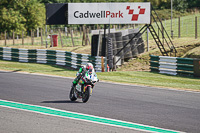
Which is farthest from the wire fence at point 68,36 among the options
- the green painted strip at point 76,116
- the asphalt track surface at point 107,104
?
the green painted strip at point 76,116

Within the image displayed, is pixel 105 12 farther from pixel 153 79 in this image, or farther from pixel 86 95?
pixel 86 95

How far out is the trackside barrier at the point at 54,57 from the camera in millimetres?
24672

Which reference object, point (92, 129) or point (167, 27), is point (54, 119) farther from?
point (167, 27)

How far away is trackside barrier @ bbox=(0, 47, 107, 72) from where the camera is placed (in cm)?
2467

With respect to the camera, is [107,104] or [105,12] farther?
[105,12]

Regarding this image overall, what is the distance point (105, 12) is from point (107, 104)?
14.6 m

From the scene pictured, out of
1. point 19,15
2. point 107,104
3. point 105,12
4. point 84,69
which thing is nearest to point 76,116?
point 107,104

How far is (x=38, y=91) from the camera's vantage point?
1496 centimetres

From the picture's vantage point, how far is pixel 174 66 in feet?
74.6

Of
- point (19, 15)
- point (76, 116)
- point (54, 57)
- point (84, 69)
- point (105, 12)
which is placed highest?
point (19, 15)

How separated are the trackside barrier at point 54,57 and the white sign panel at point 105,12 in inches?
106

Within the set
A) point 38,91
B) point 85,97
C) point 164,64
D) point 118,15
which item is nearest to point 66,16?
point 118,15

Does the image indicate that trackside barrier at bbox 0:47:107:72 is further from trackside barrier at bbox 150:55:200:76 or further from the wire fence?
the wire fence

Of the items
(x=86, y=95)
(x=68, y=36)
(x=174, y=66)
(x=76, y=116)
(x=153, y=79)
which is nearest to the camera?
(x=76, y=116)
